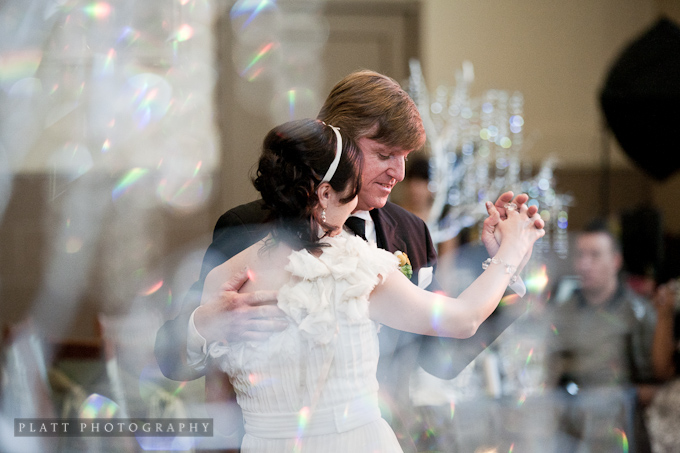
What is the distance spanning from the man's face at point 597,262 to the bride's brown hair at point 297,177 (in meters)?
1.91

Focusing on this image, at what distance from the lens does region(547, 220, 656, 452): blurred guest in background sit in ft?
7.18

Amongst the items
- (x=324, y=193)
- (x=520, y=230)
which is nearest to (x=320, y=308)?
(x=324, y=193)

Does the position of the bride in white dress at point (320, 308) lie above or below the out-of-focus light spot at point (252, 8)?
below

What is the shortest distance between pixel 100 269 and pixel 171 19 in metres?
1.61

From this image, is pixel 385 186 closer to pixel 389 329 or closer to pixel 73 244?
pixel 389 329

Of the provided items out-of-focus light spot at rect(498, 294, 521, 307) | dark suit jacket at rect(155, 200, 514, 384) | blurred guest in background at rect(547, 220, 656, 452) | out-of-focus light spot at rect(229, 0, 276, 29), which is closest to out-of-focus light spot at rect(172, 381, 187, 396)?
dark suit jacket at rect(155, 200, 514, 384)

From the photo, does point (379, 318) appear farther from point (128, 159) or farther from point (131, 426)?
point (128, 159)

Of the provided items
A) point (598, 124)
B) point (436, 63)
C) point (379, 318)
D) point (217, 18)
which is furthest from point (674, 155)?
point (379, 318)

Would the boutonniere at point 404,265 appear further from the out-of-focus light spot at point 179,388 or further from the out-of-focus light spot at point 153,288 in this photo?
the out-of-focus light spot at point 153,288

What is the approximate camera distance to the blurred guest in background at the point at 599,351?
219cm

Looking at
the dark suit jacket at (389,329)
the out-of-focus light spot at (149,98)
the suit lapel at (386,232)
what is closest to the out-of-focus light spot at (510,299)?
the dark suit jacket at (389,329)

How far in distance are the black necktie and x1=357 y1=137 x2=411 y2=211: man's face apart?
77 millimetres

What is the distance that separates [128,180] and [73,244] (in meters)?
0.55

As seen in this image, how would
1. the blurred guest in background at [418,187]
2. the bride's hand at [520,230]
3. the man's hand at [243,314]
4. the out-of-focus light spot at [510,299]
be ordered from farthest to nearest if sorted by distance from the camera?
the blurred guest in background at [418,187] < the out-of-focus light spot at [510,299] < the bride's hand at [520,230] < the man's hand at [243,314]
